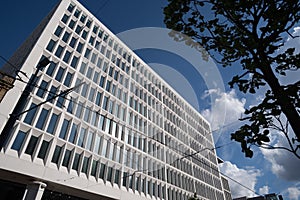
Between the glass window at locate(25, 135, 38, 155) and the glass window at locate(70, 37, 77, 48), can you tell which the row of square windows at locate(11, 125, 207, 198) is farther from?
the glass window at locate(70, 37, 77, 48)

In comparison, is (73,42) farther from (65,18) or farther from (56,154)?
(56,154)

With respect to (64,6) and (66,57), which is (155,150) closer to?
(66,57)

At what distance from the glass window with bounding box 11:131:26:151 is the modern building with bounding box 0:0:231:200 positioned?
7 cm

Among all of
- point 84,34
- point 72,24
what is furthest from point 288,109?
point 84,34

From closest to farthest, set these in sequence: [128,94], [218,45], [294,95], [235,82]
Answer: [294,95], [235,82], [218,45], [128,94]

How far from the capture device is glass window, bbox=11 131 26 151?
15.4 m

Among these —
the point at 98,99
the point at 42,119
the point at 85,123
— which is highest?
the point at 98,99

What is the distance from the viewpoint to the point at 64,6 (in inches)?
1028

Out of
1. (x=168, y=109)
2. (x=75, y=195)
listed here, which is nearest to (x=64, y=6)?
(x=75, y=195)

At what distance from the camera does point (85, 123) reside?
71.3 ft

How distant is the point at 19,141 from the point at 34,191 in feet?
13.8

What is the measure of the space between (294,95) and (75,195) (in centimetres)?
2137

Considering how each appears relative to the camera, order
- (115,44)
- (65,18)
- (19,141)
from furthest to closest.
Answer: (115,44), (65,18), (19,141)

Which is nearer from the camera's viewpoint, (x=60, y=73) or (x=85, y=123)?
(x=85, y=123)
